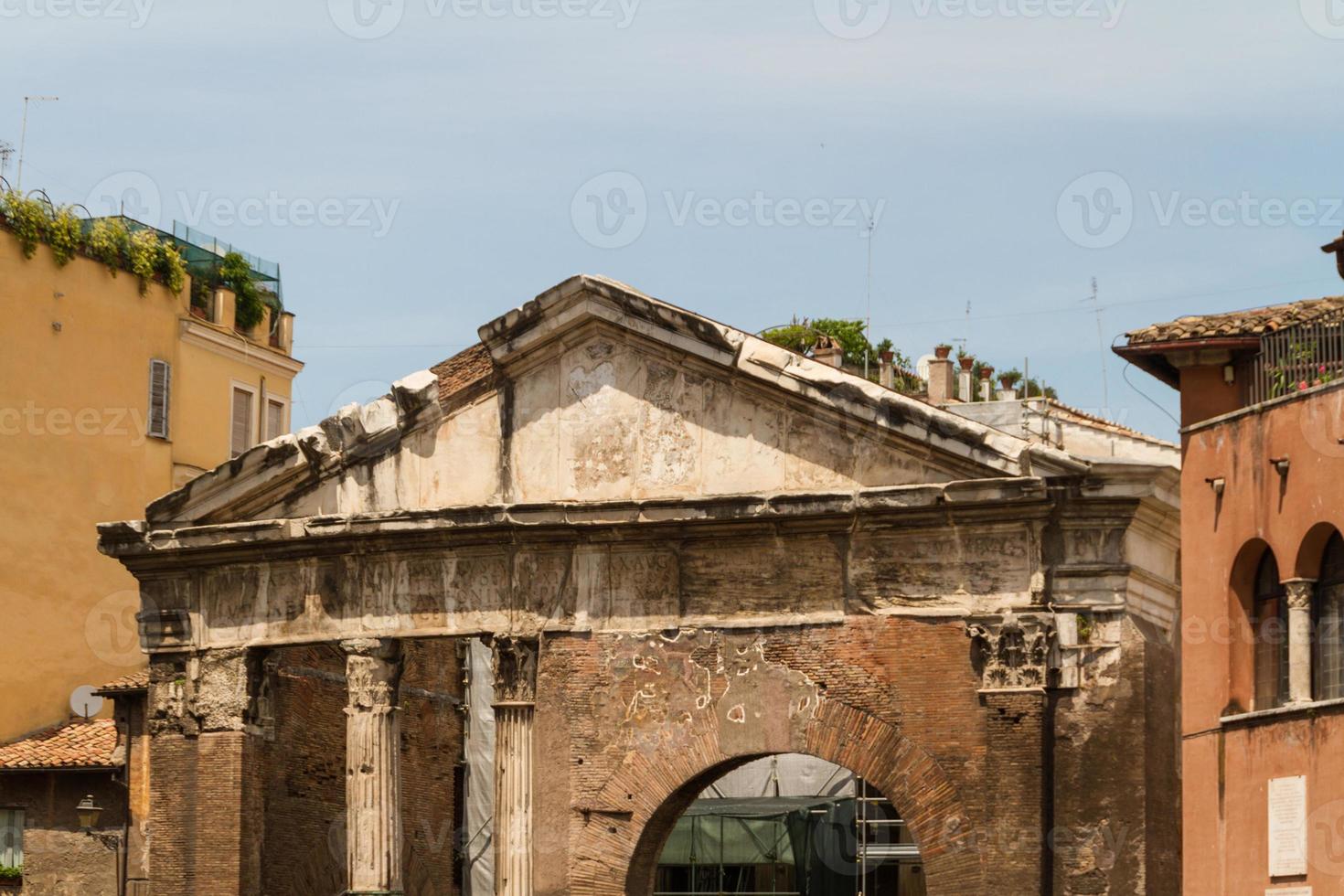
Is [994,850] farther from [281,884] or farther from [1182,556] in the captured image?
[281,884]

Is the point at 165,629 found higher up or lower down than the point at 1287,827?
higher up

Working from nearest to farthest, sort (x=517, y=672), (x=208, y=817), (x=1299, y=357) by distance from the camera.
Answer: (x=1299, y=357), (x=517, y=672), (x=208, y=817)

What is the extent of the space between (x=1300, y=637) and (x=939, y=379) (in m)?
17.1

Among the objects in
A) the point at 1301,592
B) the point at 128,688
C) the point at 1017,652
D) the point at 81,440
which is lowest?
the point at 128,688

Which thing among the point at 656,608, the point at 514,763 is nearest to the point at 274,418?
the point at 514,763

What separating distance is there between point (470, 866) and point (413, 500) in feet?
28.4

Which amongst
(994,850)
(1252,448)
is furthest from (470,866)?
(1252,448)

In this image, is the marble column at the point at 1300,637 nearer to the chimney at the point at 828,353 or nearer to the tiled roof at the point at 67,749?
the tiled roof at the point at 67,749

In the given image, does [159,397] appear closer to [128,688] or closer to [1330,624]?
[128,688]

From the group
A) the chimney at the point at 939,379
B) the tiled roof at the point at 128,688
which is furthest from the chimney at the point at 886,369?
the tiled roof at the point at 128,688

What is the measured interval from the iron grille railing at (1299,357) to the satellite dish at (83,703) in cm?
1583

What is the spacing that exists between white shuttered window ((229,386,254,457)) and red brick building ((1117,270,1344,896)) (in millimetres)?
16891

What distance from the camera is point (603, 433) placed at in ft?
69.5

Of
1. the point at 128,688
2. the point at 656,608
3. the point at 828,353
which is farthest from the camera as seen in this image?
the point at 828,353
